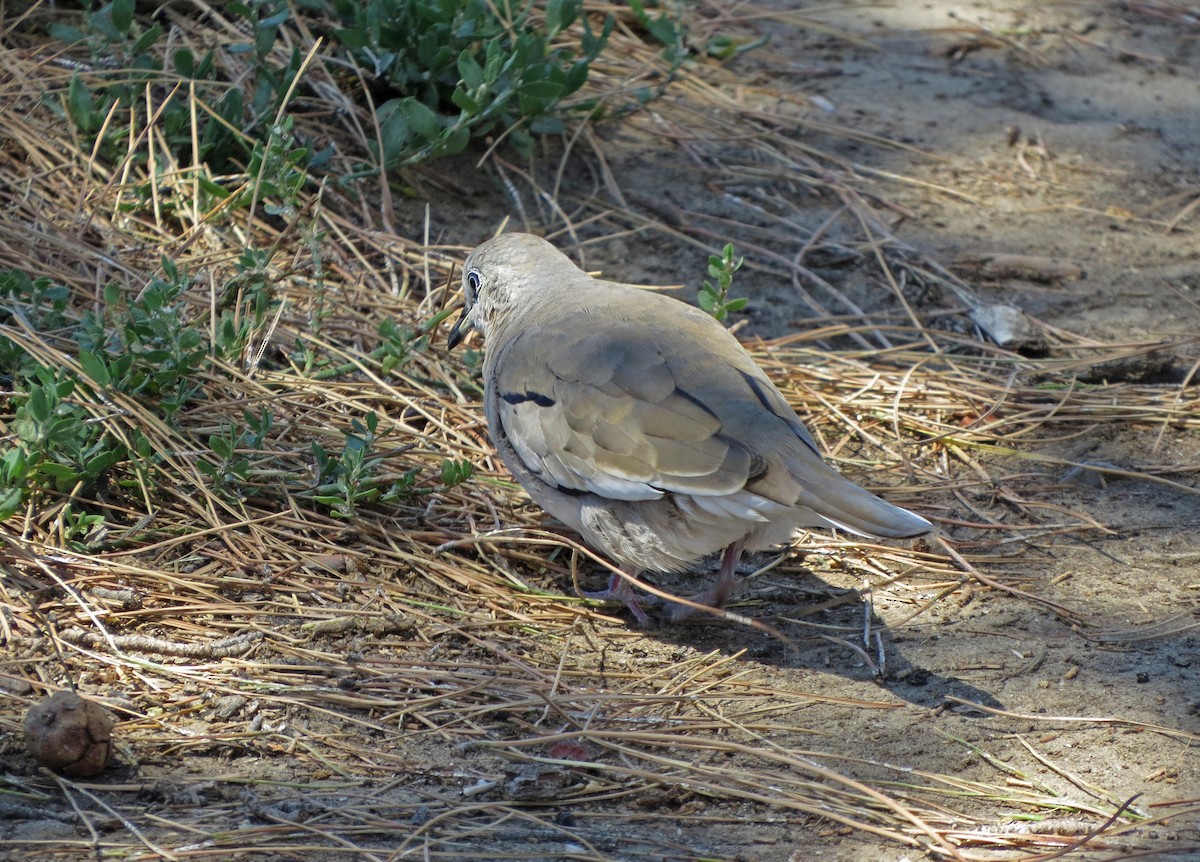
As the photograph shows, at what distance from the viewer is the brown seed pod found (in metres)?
2.74

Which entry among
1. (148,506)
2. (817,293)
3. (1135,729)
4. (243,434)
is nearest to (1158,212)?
(817,293)

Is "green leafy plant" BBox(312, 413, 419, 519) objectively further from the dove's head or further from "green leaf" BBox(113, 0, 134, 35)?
"green leaf" BBox(113, 0, 134, 35)

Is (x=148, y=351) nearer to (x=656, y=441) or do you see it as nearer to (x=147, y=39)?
(x=656, y=441)

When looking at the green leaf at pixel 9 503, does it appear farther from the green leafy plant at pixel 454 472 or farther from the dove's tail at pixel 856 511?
the dove's tail at pixel 856 511

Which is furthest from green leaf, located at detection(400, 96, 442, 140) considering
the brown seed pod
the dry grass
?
the brown seed pod

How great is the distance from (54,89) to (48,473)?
2.35 metres

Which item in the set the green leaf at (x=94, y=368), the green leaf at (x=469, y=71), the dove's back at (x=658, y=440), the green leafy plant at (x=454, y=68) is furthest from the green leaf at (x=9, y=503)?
the green leaf at (x=469, y=71)

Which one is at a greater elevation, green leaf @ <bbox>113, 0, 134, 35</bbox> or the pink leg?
green leaf @ <bbox>113, 0, 134, 35</bbox>

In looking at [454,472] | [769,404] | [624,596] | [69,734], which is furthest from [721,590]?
[69,734]

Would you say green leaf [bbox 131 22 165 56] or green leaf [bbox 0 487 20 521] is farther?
green leaf [bbox 131 22 165 56]

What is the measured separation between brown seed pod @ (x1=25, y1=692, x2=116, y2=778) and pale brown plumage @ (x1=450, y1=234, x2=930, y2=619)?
149cm

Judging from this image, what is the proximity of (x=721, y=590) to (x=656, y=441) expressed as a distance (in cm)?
66

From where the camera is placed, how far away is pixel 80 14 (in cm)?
555

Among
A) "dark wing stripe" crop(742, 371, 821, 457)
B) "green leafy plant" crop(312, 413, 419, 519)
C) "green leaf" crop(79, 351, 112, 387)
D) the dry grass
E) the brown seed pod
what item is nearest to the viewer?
the brown seed pod
